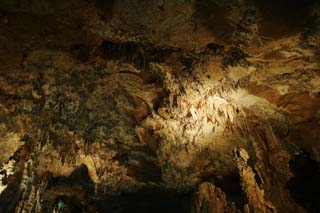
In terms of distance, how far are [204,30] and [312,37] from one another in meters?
1.38

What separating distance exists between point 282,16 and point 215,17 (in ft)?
2.55

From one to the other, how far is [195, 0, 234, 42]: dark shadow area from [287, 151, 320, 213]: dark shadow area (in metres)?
4.07

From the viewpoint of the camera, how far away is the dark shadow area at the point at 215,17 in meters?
3.05

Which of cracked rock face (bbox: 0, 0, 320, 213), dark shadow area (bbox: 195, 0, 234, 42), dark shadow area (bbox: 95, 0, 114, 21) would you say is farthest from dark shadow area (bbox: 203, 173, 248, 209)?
dark shadow area (bbox: 95, 0, 114, 21)

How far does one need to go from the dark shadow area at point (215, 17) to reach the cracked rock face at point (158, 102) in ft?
0.04

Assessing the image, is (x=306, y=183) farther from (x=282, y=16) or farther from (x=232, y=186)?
(x=282, y=16)

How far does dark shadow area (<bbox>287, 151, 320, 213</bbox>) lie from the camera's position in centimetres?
614

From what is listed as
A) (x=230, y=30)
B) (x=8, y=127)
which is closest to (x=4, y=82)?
(x=8, y=127)

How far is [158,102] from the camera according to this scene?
4570mm

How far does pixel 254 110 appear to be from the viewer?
4801 millimetres

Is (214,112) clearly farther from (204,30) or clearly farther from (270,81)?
(204,30)

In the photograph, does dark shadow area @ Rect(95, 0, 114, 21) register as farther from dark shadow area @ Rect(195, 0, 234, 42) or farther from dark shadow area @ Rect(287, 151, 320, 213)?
dark shadow area @ Rect(287, 151, 320, 213)

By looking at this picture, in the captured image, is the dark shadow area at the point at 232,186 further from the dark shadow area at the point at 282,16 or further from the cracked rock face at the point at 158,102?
the dark shadow area at the point at 282,16

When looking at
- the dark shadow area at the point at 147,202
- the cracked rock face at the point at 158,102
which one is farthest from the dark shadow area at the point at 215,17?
the dark shadow area at the point at 147,202
